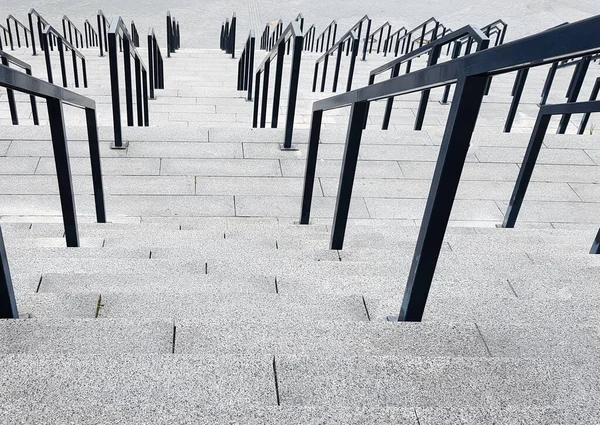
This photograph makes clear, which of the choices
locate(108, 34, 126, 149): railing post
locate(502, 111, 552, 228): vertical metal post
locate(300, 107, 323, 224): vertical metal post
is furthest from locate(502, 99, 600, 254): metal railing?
locate(108, 34, 126, 149): railing post

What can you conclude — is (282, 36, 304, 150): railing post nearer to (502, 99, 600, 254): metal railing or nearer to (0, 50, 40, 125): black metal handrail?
(502, 99, 600, 254): metal railing

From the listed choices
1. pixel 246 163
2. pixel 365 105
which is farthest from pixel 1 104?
pixel 365 105

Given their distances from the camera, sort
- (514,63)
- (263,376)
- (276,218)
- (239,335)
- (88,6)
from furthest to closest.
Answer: (88,6) < (276,218) < (239,335) < (263,376) < (514,63)

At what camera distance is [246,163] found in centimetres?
443

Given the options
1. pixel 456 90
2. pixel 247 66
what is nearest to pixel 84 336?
pixel 456 90

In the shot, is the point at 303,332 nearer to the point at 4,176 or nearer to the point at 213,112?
the point at 4,176

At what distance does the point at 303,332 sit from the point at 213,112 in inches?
216

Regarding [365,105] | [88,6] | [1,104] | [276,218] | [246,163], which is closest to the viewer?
[365,105]

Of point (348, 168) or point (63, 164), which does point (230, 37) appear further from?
point (348, 168)

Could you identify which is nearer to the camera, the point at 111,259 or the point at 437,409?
the point at 437,409

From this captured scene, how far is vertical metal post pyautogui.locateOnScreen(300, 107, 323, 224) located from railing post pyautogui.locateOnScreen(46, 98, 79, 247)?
51.8 inches

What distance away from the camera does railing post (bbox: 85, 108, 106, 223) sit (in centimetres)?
320

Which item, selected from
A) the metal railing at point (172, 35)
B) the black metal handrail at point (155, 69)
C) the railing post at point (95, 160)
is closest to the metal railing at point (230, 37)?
the metal railing at point (172, 35)

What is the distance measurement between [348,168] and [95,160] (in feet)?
5.34
